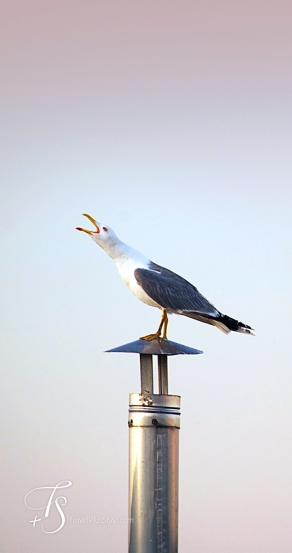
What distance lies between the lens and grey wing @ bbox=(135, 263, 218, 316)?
11.1 m

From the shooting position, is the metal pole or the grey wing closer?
the metal pole

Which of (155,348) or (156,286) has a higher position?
(156,286)

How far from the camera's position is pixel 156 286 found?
1111cm

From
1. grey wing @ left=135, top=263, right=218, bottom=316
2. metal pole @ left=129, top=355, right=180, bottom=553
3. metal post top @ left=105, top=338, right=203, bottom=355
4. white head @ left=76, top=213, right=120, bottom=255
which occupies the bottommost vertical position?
metal pole @ left=129, top=355, right=180, bottom=553

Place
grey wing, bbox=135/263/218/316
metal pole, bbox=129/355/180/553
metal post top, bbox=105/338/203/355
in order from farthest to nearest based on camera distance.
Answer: grey wing, bbox=135/263/218/316, metal post top, bbox=105/338/203/355, metal pole, bbox=129/355/180/553

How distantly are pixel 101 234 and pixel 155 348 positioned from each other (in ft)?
5.54

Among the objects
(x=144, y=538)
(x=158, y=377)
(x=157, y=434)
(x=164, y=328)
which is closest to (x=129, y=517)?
(x=144, y=538)

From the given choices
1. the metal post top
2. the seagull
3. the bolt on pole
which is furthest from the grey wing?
the bolt on pole

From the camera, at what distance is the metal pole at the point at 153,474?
9.79 meters

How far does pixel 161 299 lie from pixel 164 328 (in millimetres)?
373

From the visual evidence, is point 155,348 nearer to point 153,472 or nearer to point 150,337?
point 150,337

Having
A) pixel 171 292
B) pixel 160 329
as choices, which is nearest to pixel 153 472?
pixel 160 329

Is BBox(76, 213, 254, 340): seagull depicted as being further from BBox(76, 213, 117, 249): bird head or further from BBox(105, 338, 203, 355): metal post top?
BBox(105, 338, 203, 355): metal post top

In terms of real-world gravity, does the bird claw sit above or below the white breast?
below
